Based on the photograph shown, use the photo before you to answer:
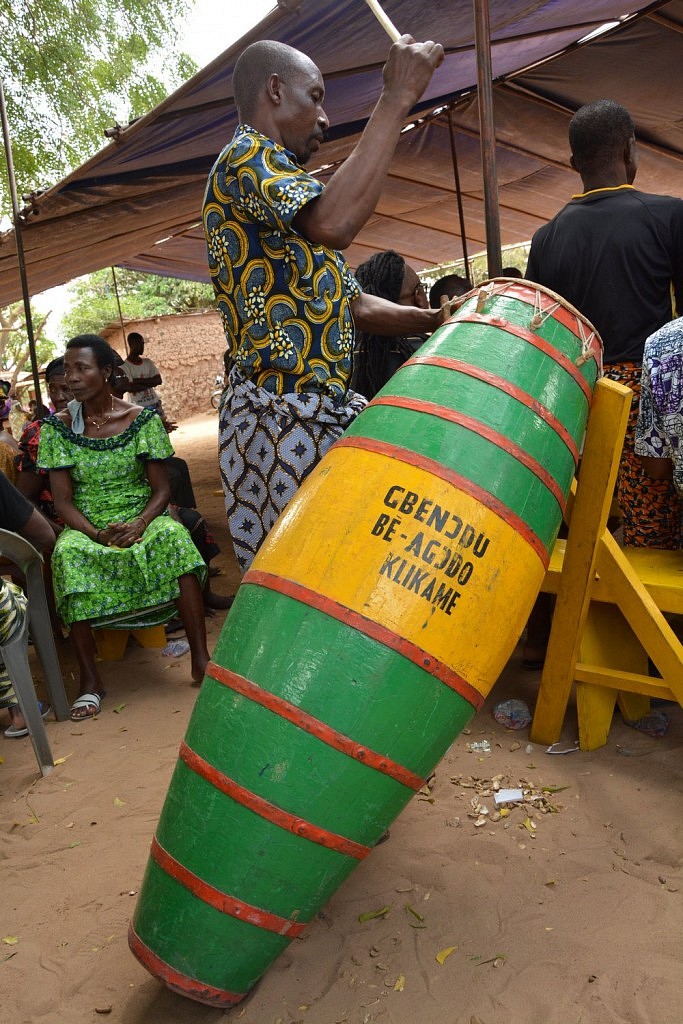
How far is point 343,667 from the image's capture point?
66.9 inches

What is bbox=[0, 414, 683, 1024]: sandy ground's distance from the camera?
194 centimetres

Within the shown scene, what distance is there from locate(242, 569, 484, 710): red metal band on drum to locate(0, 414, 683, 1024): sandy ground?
74cm

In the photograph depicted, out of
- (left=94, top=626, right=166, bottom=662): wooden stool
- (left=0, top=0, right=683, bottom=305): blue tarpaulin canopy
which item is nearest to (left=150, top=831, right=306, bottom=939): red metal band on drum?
(left=94, top=626, right=166, bottom=662): wooden stool

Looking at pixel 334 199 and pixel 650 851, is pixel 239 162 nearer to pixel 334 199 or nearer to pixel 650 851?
pixel 334 199

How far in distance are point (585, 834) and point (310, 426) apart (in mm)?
1462

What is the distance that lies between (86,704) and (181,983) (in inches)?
90.7

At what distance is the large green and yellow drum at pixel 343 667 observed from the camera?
66.6 inches

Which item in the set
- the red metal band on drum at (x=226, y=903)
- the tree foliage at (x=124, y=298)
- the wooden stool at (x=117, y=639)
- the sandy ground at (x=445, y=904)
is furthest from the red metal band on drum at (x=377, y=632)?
the tree foliage at (x=124, y=298)

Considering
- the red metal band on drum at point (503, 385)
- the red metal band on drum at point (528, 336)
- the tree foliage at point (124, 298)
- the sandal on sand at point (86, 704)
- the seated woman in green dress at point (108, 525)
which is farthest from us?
the tree foliage at point (124, 298)

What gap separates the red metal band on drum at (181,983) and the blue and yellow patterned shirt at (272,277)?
4.69ft

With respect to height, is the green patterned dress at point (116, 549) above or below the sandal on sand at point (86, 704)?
above

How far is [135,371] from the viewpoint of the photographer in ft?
37.3

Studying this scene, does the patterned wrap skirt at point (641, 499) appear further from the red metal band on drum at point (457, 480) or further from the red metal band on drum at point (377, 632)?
the red metal band on drum at point (377, 632)

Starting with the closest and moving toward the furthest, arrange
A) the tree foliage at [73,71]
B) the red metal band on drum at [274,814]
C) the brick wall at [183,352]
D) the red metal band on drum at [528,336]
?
the red metal band on drum at [274,814] < the red metal band on drum at [528,336] < the tree foliage at [73,71] < the brick wall at [183,352]
